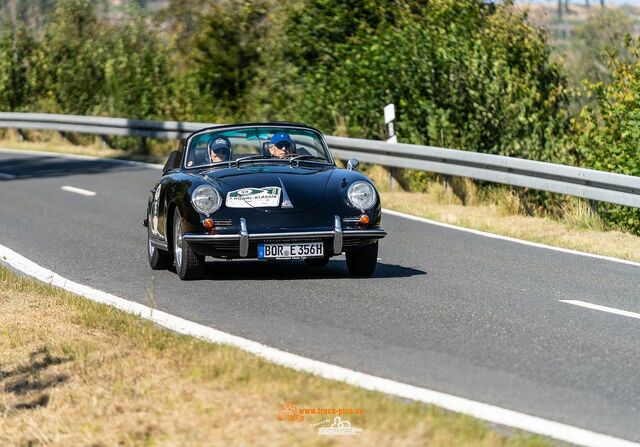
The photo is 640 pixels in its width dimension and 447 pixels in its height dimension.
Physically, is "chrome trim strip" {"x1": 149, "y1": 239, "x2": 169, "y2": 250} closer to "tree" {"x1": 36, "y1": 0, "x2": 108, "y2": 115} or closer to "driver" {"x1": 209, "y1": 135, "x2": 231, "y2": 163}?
"driver" {"x1": 209, "y1": 135, "x2": 231, "y2": 163}

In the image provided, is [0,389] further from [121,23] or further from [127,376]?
[121,23]

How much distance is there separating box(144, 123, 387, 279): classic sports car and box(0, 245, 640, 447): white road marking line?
106 centimetres

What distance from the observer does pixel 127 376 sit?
673 cm

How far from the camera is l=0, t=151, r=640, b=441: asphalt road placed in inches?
265

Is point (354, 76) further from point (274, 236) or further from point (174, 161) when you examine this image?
point (274, 236)

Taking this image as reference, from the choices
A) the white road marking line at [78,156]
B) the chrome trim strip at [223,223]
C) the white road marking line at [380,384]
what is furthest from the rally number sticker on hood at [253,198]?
the white road marking line at [78,156]

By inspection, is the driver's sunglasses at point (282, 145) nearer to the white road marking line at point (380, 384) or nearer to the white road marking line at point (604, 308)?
the white road marking line at point (380, 384)

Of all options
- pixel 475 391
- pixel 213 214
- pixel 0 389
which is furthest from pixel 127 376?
pixel 213 214

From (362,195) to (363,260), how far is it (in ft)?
2.06

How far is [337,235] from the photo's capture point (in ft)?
34.2

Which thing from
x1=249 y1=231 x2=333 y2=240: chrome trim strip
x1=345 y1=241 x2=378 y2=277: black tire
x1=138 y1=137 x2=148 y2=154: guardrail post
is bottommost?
x1=138 y1=137 x2=148 y2=154: guardrail post

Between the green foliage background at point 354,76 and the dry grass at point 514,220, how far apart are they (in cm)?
54

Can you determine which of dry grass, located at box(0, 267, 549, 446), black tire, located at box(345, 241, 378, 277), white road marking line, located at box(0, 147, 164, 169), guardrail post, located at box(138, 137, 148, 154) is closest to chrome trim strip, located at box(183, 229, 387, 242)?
black tire, located at box(345, 241, 378, 277)

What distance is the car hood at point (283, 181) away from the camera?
10.5 meters
